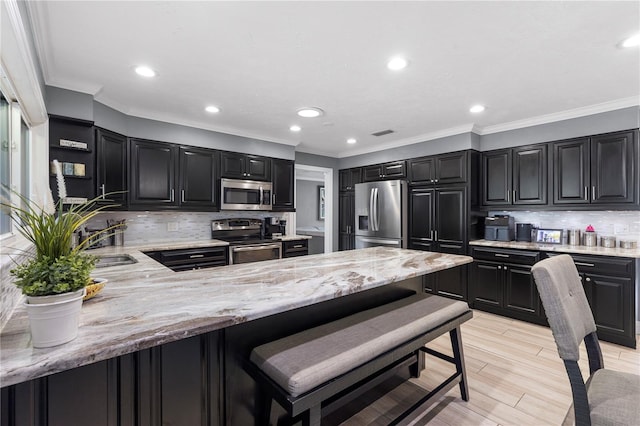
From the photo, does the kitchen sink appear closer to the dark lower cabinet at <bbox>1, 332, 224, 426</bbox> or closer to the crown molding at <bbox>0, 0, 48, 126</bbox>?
the crown molding at <bbox>0, 0, 48, 126</bbox>

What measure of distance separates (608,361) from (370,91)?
3315mm

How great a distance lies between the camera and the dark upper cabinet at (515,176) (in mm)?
3711

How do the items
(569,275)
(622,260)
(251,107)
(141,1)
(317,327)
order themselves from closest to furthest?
(569,275) → (317,327) → (141,1) → (622,260) → (251,107)

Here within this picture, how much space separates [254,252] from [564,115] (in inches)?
167

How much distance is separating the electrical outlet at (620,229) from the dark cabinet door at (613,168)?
0.39 m

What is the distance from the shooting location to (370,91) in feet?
9.55

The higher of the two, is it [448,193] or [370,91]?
[370,91]

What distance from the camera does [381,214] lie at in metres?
4.89

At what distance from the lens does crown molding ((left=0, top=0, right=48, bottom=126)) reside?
1416mm

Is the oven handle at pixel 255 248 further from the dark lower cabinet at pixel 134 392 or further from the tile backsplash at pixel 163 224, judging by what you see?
the dark lower cabinet at pixel 134 392

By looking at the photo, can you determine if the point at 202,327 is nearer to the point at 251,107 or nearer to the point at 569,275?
the point at 569,275

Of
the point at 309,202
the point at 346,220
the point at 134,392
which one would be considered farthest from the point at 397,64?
the point at 309,202

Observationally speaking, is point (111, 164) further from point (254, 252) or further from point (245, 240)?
point (254, 252)

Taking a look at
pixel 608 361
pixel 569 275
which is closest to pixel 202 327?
pixel 569 275
